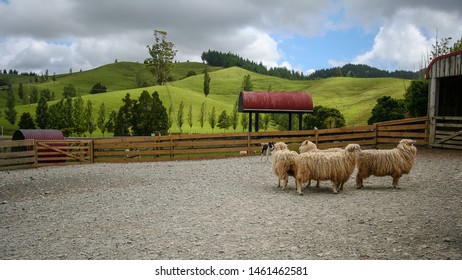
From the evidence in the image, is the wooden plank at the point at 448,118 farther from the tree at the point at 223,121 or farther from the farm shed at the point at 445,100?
the tree at the point at 223,121

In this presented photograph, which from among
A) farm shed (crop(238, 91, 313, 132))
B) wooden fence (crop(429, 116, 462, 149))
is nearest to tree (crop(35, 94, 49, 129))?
farm shed (crop(238, 91, 313, 132))

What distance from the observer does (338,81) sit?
119 metres

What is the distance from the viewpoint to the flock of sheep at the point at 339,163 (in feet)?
30.5

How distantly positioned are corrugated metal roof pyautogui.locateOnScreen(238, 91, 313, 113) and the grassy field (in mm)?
26253

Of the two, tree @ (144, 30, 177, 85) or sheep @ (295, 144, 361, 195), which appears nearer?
sheep @ (295, 144, 361, 195)

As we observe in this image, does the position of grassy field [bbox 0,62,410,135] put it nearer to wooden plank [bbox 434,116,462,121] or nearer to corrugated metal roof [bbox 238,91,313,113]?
corrugated metal roof [bbox 238,91,313,113]

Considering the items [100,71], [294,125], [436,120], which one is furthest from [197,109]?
[100,71]

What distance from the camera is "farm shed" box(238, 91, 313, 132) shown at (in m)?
23.6

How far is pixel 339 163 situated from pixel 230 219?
12.7 feet

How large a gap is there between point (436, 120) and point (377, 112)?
1151cm

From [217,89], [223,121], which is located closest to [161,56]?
[223,121]

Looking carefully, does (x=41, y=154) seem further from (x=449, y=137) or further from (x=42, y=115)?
(x=42, y=115)

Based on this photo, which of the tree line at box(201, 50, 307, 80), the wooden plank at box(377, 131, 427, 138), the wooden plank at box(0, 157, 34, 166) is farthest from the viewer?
the tree line at box(201, 50, 307, 80)

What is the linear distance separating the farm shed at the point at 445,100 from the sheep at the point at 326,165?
1046 centimetres
